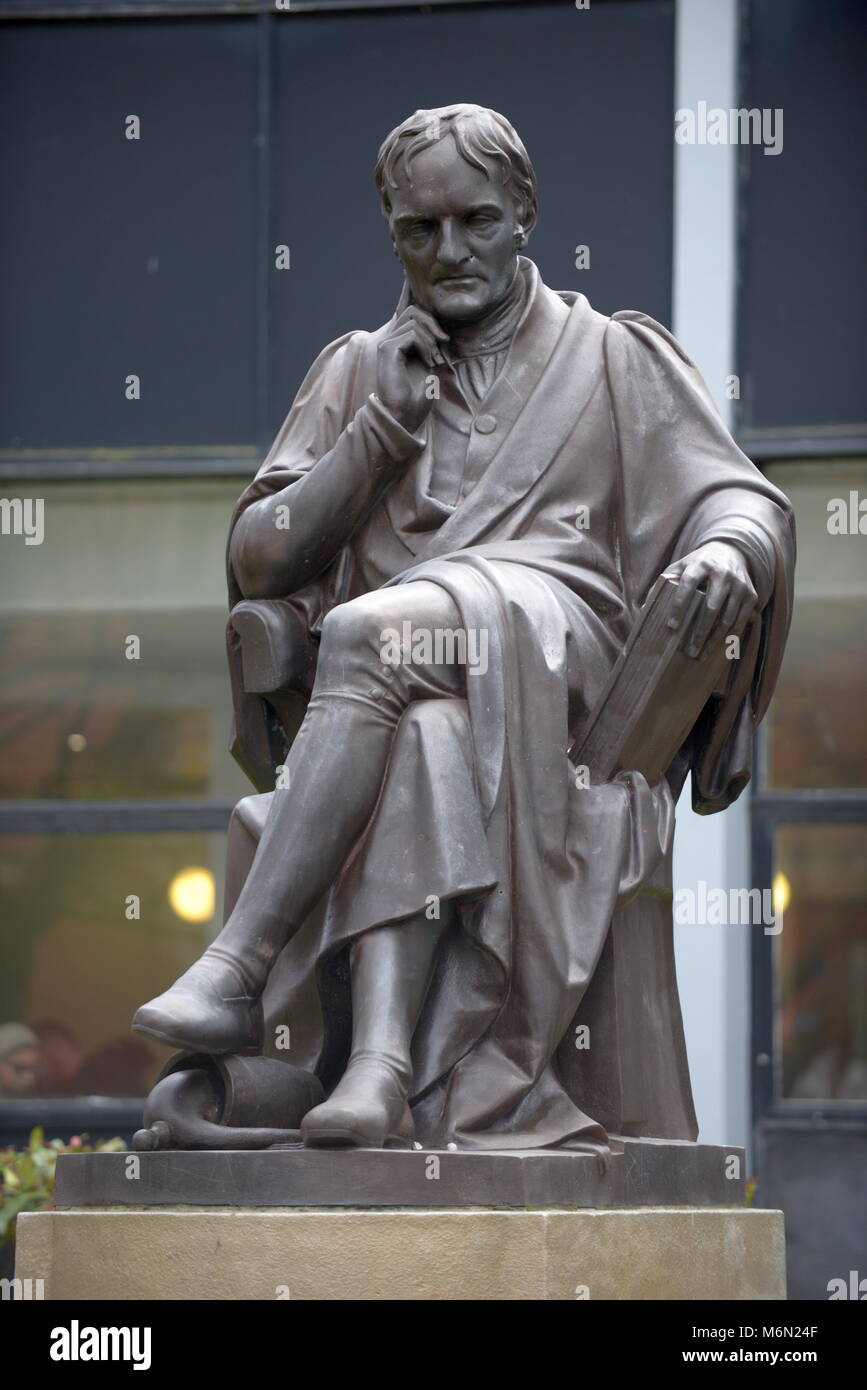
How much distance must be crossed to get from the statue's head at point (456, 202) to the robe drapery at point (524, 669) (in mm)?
184

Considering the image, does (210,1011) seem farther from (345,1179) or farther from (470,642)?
(470,642)

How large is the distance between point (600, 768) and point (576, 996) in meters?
0.58

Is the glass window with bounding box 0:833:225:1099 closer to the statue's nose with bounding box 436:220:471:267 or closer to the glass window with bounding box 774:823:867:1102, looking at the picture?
the glass window with bounding box 774:823:867:1102

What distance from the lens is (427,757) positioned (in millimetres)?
5098

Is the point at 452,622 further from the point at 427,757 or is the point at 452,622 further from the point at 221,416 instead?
the point at 221,416

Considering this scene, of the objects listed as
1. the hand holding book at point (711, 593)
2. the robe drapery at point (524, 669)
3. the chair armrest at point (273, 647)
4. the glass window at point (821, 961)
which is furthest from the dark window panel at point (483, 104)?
the hand holding book at point (711, 593)

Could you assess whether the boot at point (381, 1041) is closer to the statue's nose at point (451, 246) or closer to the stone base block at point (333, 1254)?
the stone base block at point (333, 1254)

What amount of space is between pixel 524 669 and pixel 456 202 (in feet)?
3.82

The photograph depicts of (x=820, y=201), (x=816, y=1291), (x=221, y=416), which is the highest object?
(x=820, y=201)

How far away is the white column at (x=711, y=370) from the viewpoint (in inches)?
434

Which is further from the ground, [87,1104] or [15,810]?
[15,810]
